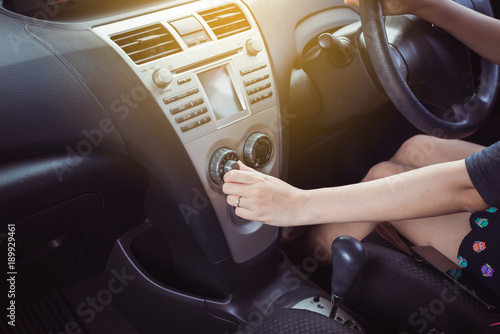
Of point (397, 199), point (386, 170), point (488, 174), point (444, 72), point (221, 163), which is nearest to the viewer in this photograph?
point (488, 174)

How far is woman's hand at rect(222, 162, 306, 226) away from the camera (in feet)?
2.81

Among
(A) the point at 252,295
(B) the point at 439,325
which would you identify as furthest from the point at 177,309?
(B) the point at 439,325

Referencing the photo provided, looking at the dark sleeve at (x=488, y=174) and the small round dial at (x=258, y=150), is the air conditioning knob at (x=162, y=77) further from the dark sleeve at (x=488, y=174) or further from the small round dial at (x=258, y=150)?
the dark sleeve at (x=488, y=174)

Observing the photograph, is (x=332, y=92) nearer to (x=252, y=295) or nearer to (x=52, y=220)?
(x=252, y=295)

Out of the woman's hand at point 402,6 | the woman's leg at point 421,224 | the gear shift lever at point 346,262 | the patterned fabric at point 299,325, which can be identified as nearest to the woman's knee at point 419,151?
the woman's leg at point 421,224

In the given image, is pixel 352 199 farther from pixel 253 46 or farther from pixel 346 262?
pixel 253 46

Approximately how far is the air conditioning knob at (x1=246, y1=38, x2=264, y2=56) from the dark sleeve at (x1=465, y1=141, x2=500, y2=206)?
20.4 inches

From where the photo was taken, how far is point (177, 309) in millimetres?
1252

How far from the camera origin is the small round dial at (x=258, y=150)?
1076 millimetres

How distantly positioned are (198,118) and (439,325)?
0.63 meters

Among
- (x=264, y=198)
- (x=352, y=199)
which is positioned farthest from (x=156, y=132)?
(x=352, y=199)

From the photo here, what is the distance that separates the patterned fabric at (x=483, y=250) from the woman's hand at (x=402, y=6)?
46cm

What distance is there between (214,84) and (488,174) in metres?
0.56

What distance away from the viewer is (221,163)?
102cm
